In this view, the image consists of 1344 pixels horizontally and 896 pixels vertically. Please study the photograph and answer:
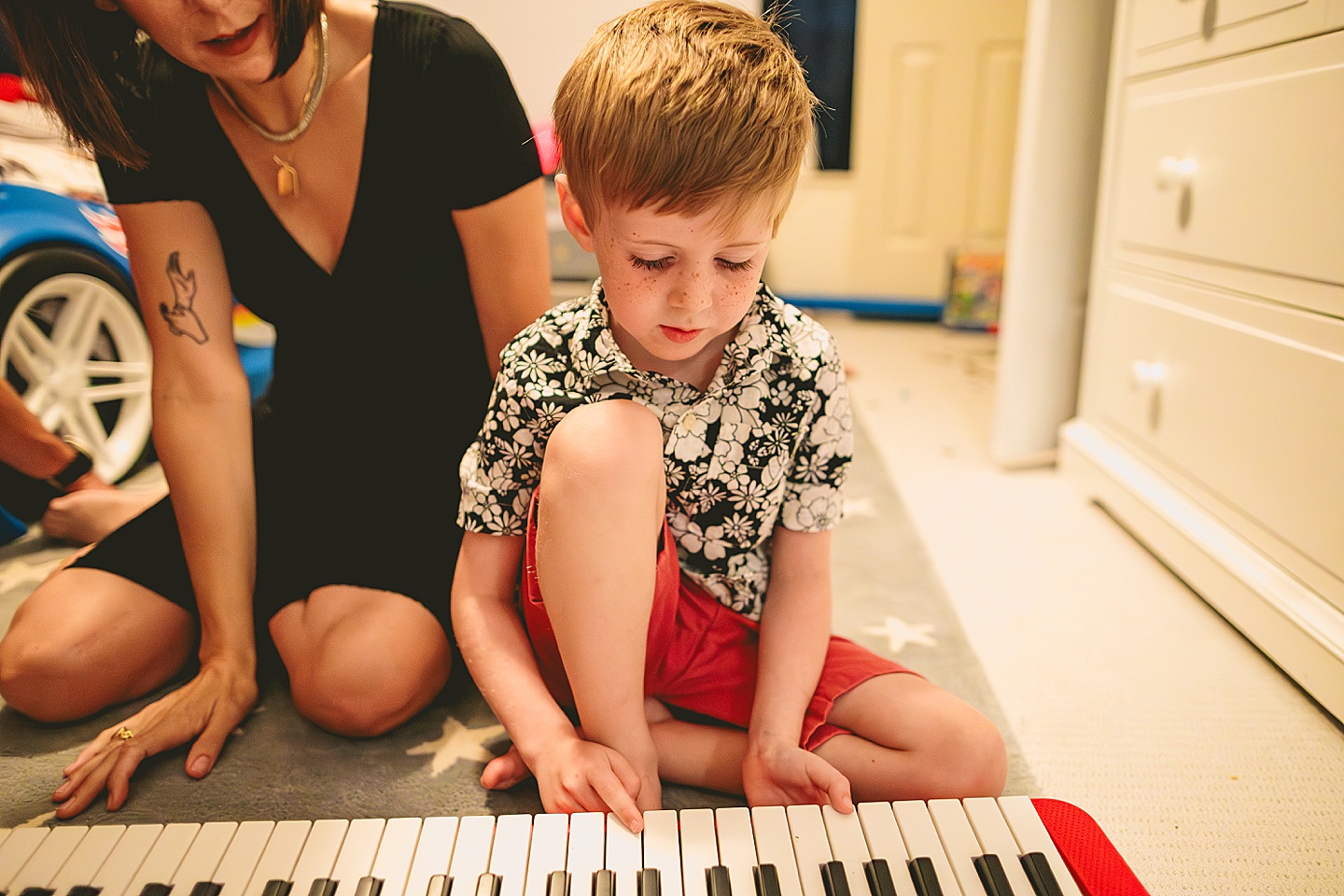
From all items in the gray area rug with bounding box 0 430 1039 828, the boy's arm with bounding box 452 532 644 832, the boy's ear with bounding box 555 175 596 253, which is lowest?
the gray area rug with bounding box 0 430 1039 828

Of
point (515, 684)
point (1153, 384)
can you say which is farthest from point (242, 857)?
point (1153, 384)

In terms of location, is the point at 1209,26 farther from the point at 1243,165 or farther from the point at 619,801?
the point at 619,801

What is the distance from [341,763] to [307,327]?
0.44 meters

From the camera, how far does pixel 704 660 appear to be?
78 cm

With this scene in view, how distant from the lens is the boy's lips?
0.64 metres

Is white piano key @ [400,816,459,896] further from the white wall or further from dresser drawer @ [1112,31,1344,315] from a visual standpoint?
the white wall

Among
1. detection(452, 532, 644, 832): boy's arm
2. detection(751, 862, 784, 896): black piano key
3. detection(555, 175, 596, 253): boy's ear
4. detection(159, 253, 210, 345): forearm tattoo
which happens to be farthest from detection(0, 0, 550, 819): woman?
detection(751, 862, 784, 896): black piano key

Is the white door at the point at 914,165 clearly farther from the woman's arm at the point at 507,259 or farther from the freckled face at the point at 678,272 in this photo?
the freckled face at the point at 678,272

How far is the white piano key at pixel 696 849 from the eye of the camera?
1.70 feet

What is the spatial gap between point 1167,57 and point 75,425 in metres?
1.69

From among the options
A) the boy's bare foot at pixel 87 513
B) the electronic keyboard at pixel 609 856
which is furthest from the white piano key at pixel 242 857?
the boy's bare foot at pixel 87 513

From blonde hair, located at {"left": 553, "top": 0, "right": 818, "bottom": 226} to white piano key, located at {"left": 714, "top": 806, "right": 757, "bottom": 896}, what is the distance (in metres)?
0.39

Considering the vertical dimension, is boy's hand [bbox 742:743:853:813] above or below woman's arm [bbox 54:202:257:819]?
below

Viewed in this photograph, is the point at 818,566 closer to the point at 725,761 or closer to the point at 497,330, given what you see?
the point at 725,761
